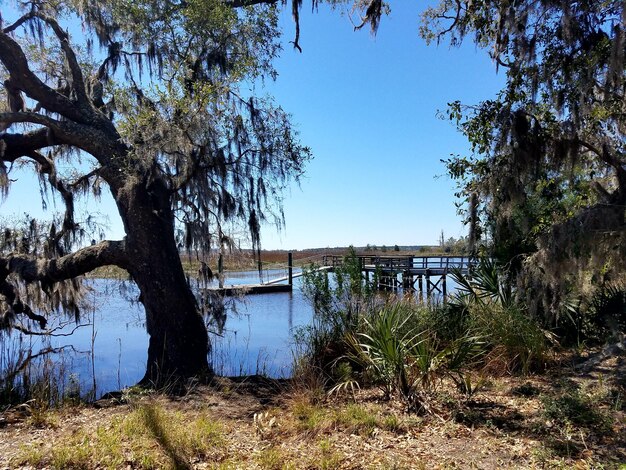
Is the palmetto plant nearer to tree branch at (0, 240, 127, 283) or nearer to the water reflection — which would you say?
the water reflection

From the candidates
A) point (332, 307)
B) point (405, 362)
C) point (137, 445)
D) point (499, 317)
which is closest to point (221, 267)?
point (332, 307)

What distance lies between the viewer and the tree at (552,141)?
548cm

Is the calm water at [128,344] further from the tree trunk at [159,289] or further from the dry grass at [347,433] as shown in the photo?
the dry grass at [347,433]

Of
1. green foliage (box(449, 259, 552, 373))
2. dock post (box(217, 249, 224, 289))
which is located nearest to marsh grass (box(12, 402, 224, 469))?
green foliage (box(449, 259, 552, 373))

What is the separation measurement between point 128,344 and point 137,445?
37.0ft

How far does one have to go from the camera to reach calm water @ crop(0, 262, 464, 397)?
9.12 meters

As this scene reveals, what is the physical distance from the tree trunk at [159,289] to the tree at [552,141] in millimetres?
5025

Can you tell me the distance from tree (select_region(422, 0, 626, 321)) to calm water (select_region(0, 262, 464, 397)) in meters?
4.01

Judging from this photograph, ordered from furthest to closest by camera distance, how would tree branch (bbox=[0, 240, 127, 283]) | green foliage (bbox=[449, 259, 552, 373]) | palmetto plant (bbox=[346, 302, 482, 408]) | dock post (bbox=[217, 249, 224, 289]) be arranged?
1. dock post (bbox=[217, 249, 224, 289])
2. tree branch (bbox=[0, 240, 127, 283])
3. green foliage (bbox=[449, 259, 552, 373])
4. palmetto plant (bbox=[346, 302, 482, 408])

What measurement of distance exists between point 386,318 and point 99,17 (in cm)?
813

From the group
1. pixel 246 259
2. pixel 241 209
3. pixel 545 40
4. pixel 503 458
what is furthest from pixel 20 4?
pixel 503 458

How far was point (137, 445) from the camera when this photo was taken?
156 inches

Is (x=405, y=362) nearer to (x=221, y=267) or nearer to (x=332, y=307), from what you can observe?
(x=332, y=307)

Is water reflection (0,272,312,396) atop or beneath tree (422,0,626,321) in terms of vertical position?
beneath
